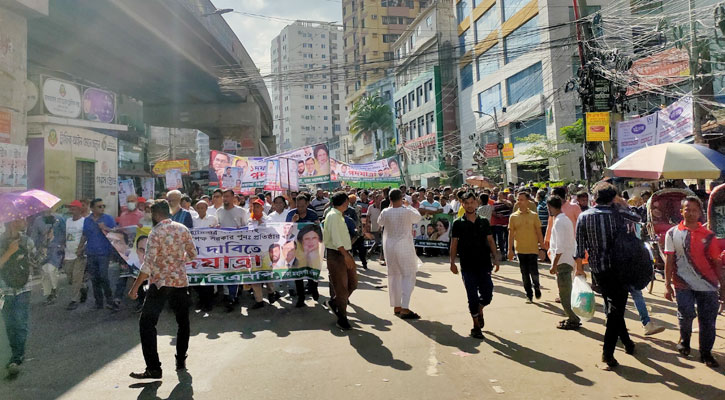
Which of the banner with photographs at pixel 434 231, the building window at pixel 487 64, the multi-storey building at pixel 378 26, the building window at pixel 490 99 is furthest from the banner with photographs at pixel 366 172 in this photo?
the multi-storey building at pixel 378 26

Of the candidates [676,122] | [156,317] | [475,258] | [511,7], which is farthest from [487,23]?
[156,317]

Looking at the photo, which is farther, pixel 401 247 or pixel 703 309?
pixel 401 247

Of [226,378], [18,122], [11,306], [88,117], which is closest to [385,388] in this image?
[226,378]

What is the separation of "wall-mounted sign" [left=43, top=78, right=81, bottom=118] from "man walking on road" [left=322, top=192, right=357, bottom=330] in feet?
44.6

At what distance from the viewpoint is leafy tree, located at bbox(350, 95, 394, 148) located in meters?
61.1

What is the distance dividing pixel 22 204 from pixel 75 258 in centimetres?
337

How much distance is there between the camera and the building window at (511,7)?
32250 mm

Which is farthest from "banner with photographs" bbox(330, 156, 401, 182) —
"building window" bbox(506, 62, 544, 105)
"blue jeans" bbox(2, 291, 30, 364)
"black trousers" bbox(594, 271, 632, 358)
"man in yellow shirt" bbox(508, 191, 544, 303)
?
"black trousers" bbox(594, 271, 632, 358)

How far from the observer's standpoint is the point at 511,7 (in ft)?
110

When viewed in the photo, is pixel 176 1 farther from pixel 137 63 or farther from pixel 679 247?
pixel 679 247

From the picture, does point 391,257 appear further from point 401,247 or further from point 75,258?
point 75,258

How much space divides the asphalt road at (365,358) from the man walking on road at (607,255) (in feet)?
1.12

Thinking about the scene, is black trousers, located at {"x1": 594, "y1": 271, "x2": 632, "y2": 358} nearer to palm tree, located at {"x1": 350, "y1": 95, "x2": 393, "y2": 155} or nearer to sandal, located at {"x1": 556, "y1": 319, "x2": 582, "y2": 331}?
sandal, located at {"x1": 556, "y1": 319, "x2": 582, "y2": 331}

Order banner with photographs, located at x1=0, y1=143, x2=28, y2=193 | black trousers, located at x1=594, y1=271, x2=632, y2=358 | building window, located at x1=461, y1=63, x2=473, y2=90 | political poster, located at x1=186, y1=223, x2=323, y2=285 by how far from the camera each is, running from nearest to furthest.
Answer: black trousers, located at x1=594, y1=271, x2=632, y2=358 → political poster, located at x1=186, y1=223, x2=323, y2=285 → banner with photographs, located at x1=0, y1=143, x2=28, y2=193 → building window, located at x1=461, y1=63, x2=473, y2=90
